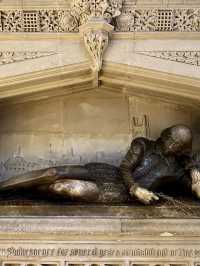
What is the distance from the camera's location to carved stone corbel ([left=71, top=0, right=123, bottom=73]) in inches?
311

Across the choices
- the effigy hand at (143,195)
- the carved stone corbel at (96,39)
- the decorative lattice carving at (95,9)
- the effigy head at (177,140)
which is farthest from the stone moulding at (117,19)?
the effigy hand at (143,195)

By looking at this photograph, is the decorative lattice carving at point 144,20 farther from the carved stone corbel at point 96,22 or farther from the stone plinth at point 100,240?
the stone plinth at point 100,240

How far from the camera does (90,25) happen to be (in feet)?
26.0

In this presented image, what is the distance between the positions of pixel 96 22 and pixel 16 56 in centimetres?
78

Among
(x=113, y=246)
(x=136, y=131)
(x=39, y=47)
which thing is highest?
→ (x=39, y=47)

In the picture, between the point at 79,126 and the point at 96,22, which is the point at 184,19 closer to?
the point at 96,22

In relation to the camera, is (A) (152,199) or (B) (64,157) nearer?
(A) (152,199)

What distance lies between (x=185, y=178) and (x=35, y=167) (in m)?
1.38

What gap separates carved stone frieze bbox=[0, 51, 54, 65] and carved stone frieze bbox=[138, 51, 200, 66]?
0.93 m

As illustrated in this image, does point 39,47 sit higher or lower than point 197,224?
higher

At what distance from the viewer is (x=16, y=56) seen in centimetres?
798

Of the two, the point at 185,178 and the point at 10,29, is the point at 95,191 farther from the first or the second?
the point at 10,29

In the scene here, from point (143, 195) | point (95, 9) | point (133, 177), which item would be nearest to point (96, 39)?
point (95, 9)

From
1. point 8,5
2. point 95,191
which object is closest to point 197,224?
point 95,191
